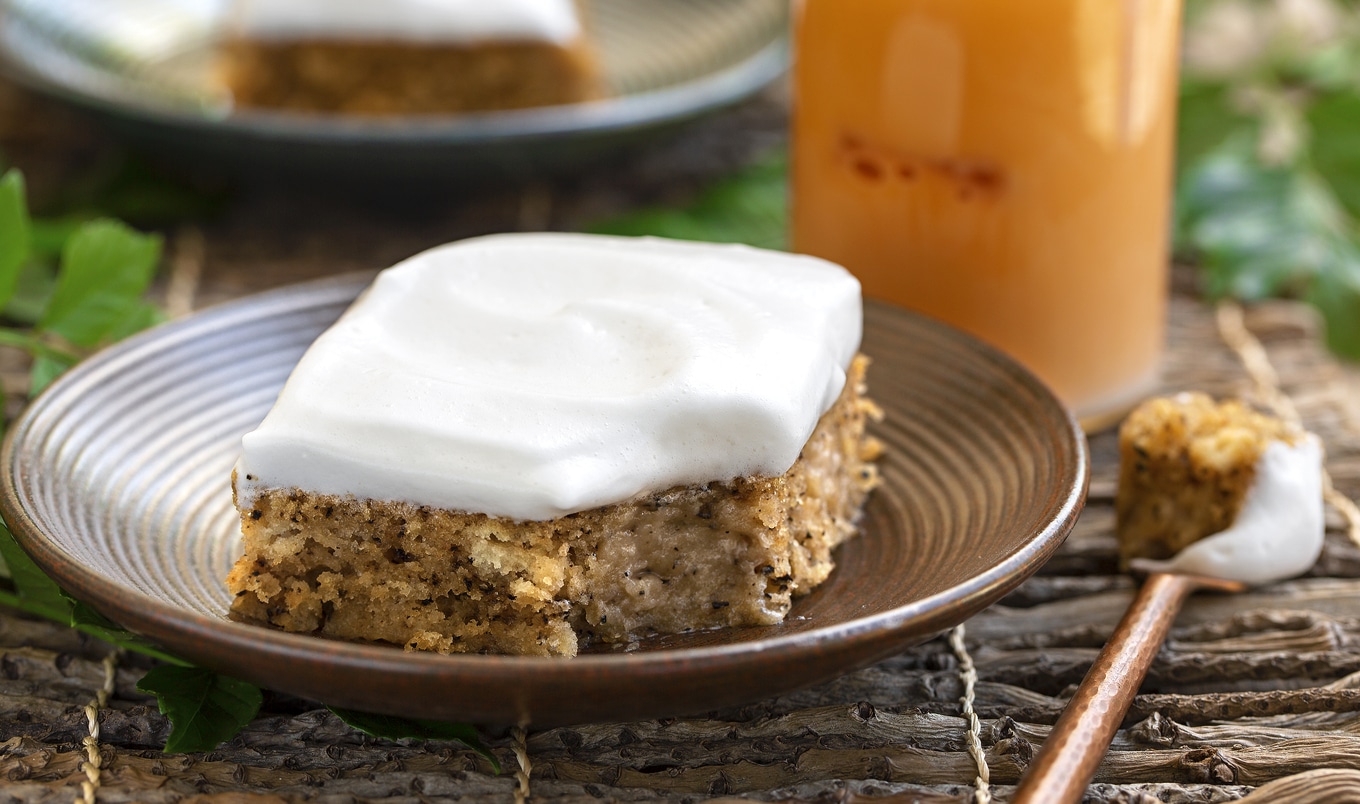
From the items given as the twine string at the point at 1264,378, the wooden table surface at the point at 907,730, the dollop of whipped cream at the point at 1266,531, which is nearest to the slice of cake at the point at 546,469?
the wooden table surface at the point at 907,730

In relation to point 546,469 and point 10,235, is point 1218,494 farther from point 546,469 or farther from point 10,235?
point 10,235

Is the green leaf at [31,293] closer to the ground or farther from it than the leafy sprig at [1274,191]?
closer to the ground

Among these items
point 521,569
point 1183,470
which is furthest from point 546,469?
point 1183,470

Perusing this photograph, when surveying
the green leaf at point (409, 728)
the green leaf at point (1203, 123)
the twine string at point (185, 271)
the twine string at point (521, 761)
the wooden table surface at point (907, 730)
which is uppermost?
the green leaf at point (1203, 123)

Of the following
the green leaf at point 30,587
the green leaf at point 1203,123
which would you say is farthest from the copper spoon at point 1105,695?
the green leaf at point 1203,123

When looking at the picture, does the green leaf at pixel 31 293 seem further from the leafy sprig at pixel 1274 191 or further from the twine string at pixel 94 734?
the leafy sprig at pixel 1274 191

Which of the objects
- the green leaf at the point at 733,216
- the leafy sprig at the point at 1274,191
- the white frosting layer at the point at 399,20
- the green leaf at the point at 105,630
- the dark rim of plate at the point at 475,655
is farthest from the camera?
the white frosting layer at the point at 399,20

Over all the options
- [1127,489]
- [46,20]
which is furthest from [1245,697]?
[46,20]

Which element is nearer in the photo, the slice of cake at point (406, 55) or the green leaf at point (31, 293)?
the green leaf at point (31, 293)

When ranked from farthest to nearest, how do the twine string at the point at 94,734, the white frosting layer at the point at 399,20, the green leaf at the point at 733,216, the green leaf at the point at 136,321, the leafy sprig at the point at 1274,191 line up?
the white frosting layer at the point at 399,20 → the green leaf at the point at 733,216 → the leafy sprig at the point at 1274,191 → the green leaf at the point at 136,321 → the twine string at the point at 94,734
